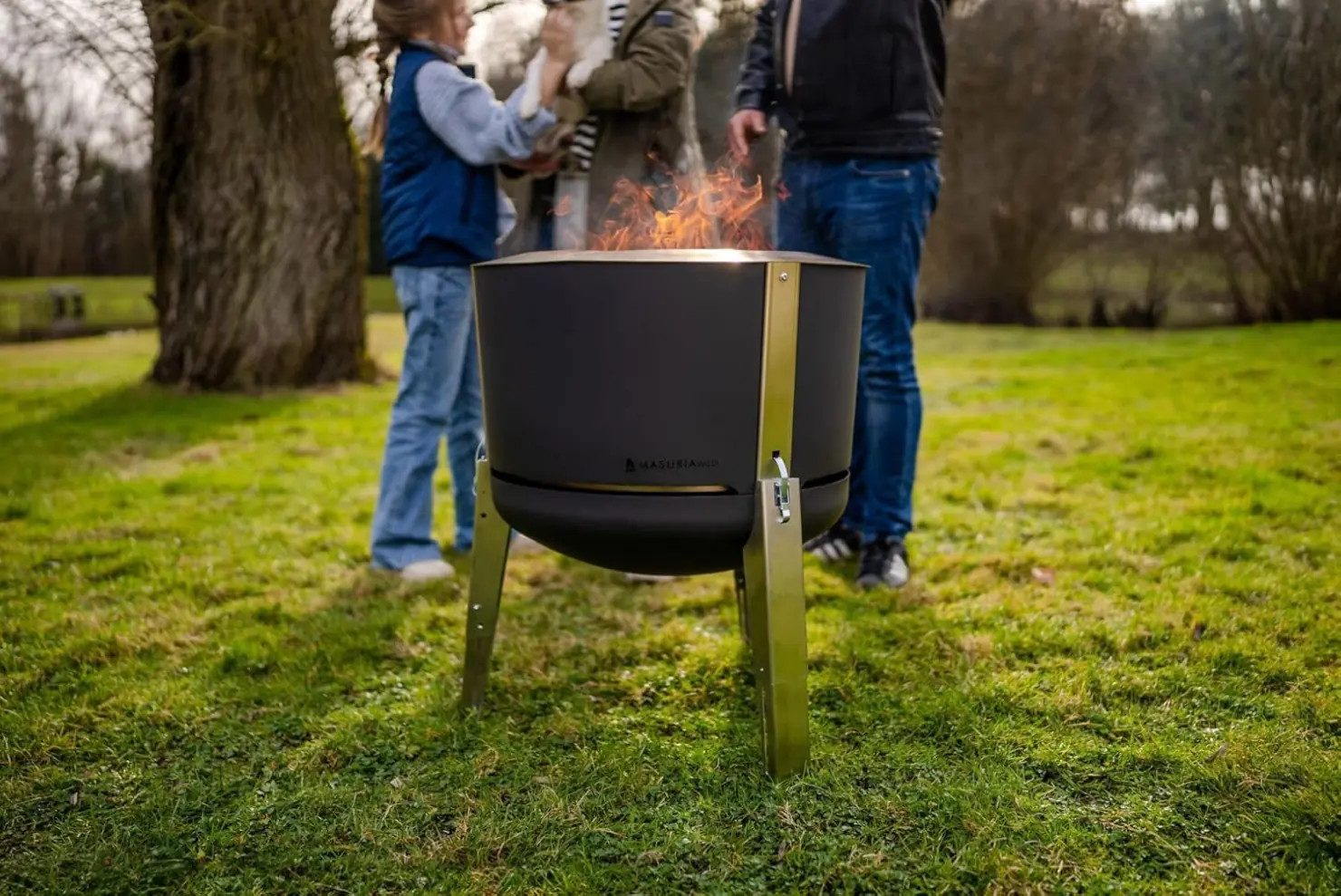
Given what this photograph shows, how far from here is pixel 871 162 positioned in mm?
2721

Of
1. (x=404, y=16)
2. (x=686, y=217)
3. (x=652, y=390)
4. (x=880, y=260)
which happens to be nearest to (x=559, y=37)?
(x=404, y=16)

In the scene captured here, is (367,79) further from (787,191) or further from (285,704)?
(285,704)

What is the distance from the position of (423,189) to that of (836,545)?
1.59 m

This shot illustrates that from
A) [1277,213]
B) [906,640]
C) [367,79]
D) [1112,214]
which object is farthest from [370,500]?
[1112,214]

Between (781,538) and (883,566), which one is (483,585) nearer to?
(781,538)

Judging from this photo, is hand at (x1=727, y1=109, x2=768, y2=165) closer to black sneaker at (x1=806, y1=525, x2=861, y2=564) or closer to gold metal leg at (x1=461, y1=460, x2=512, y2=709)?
black sneaker at (x1=806, y1=525, x2=861, y2=564)

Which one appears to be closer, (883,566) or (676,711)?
(676,711)

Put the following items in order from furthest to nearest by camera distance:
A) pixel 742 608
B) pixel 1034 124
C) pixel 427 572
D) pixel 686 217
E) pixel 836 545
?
pixel 1034 124
pixel 836 545
pixel 427 572
pixel 742 608
pixel 686 217

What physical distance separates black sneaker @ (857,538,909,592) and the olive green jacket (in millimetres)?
1160

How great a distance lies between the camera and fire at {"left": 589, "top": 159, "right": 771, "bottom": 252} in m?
2.20

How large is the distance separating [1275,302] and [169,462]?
981 centimetres

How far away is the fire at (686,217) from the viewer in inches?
86.7

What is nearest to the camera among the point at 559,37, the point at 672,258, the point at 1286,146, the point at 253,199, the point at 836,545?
the point at 672,258

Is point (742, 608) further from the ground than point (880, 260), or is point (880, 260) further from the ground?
point (880, 260)
